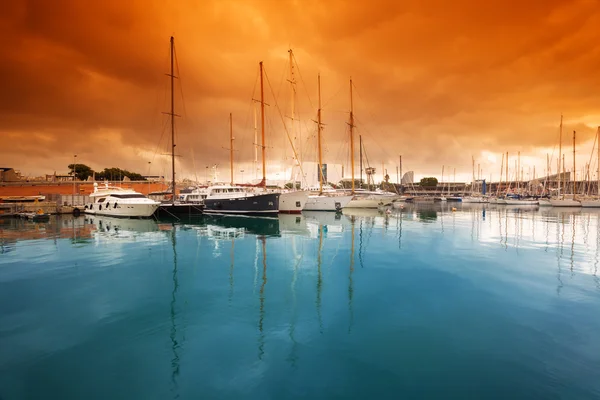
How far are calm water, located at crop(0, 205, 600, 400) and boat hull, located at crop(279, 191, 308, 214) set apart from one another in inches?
1042

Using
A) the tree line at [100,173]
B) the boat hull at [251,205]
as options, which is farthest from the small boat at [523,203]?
the tree line at [100,173]

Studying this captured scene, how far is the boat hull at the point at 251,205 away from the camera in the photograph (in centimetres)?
3972

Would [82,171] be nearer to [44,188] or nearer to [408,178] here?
[44,188]

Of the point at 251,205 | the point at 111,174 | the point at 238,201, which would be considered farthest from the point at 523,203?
the point at 111,174

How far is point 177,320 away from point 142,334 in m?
0.96

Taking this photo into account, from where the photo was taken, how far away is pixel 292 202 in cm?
4316

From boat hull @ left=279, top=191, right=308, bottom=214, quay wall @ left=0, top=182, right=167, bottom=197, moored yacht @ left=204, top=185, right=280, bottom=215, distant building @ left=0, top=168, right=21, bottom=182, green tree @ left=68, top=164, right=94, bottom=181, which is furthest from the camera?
green tree @ left=68, top=164, right=94, bottom=181

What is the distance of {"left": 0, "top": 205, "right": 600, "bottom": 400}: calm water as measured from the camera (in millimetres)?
5383

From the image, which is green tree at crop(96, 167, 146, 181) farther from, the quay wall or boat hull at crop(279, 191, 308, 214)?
boat hull at crop(279, 191, 308, 214)

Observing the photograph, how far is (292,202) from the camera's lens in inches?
1699

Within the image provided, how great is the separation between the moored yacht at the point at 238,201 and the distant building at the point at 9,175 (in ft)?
252

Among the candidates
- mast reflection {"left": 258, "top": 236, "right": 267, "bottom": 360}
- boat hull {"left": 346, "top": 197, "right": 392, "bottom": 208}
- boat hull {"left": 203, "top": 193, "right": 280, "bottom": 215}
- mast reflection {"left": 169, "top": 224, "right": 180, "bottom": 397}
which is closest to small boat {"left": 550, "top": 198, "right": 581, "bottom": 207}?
boat hull {"left": 346, "top": 197, "right": 392, "bottom": 208}

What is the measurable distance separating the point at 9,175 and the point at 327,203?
311 feet

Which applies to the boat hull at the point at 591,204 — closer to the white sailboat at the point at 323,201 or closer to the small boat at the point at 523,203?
the small boat at the point at 523,203
